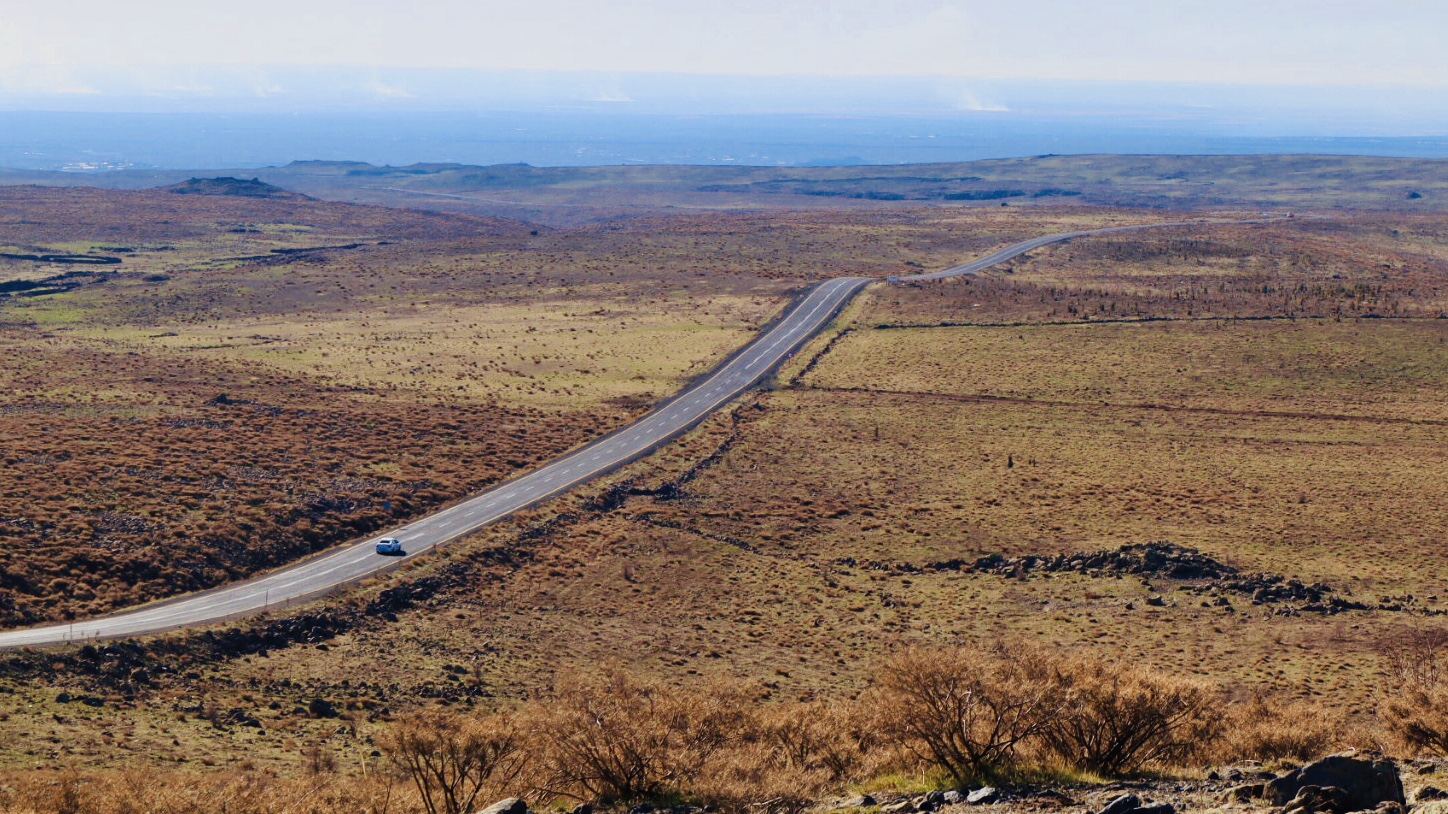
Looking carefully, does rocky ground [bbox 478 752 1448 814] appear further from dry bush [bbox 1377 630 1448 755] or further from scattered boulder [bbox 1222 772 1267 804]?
dry bush [bbox 1377 630 1448 755]

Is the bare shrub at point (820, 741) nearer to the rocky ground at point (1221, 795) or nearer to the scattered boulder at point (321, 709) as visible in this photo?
the rocky ground at point (1221, 795)

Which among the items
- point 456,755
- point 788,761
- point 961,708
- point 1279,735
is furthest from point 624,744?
point 1279,735

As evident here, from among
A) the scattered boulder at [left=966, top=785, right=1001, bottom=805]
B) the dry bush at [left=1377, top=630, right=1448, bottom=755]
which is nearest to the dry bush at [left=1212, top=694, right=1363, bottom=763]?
the dry bush at [left=1377, top=630, right=1448, bottom=755]

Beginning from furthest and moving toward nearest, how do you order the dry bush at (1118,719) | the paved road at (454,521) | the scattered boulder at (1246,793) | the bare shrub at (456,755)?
the paved road at (454,521) < the dry bush at (1118,719) < the bare shrub at (456,755) < the scattered boulder at (1246,793)

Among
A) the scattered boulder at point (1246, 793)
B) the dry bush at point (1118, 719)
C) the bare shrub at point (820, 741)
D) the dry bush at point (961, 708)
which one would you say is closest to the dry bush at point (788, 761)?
the bare shrub at point (820, 741)

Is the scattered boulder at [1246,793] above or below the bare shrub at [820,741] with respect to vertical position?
above

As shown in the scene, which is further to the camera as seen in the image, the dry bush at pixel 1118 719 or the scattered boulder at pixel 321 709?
the scattered boulder at pixel 321 709

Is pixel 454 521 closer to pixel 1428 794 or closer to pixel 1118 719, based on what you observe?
pixel 1118 719
